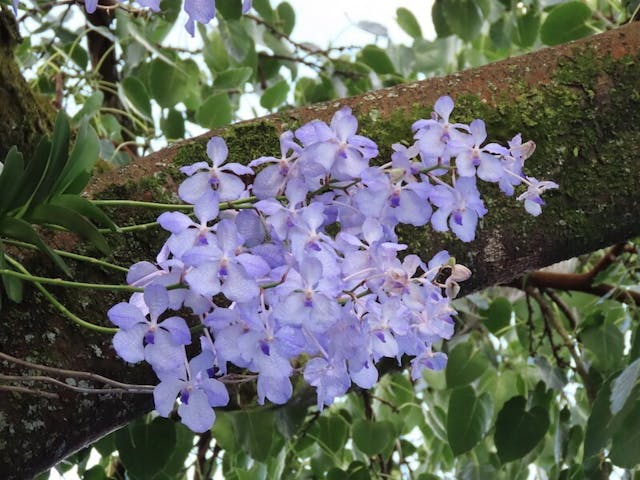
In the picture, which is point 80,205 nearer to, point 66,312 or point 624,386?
point 66,312

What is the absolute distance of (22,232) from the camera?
0.52 m

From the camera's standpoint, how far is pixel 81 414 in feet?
2.12

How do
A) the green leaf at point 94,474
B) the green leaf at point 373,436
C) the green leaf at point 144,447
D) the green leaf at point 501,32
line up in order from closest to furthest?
1. the green leaf at point 144,447
2. the green leaf at point 94,474
3. the green leaf at point 373,436
4. the green leaf at point 501,32

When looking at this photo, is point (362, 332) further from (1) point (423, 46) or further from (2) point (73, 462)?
(1) point (423, 46)

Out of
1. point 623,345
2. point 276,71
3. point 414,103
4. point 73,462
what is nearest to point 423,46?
point 276,71

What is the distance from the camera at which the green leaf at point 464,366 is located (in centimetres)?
126

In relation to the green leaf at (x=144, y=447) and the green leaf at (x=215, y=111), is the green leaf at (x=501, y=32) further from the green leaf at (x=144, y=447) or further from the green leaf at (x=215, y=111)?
the green leaf at (x=144, y=447)

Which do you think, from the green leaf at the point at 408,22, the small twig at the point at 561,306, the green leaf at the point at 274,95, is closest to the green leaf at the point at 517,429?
the small twig at the point at 561,306

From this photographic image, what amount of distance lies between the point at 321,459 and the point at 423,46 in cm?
74

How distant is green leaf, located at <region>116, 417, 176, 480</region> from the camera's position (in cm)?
99

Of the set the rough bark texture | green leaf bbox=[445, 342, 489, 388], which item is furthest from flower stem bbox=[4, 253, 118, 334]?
green leaf bbox=[445, 342, 489, 388]

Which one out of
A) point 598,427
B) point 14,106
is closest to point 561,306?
point 598,427

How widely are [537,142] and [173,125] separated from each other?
0.73 m

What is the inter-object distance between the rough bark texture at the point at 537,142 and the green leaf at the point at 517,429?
364 mm
